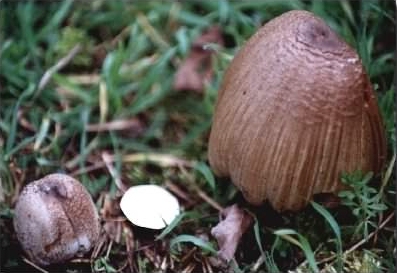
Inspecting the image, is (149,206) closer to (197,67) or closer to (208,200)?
(208,200)

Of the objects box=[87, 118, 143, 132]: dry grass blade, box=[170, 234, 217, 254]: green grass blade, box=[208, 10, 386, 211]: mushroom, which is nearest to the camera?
box=[208, 10, 386, 211]: mushroom

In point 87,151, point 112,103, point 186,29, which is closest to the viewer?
point 87,151

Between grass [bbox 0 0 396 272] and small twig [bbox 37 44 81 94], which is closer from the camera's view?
grass [bbox 0 0 396 272]

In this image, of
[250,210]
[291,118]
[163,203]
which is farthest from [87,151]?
[291,118]

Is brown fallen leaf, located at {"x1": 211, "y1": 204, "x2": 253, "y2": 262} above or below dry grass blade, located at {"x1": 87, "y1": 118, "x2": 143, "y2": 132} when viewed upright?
below

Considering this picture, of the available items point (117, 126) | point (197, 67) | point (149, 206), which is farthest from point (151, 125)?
point (149, 206)

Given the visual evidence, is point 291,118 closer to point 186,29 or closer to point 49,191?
point 49,191

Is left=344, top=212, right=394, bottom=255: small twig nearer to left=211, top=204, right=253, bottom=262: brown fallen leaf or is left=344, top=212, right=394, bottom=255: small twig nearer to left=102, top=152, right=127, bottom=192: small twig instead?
left=211, top=204, right=253, bottom=262: brown fallen leaf

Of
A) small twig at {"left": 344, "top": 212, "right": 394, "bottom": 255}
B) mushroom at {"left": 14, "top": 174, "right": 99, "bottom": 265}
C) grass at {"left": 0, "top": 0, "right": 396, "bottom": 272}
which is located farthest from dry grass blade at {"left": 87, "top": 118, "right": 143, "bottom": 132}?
small twig at {"left": 344, "top": 212, "right": 394, "bottom": 255}
